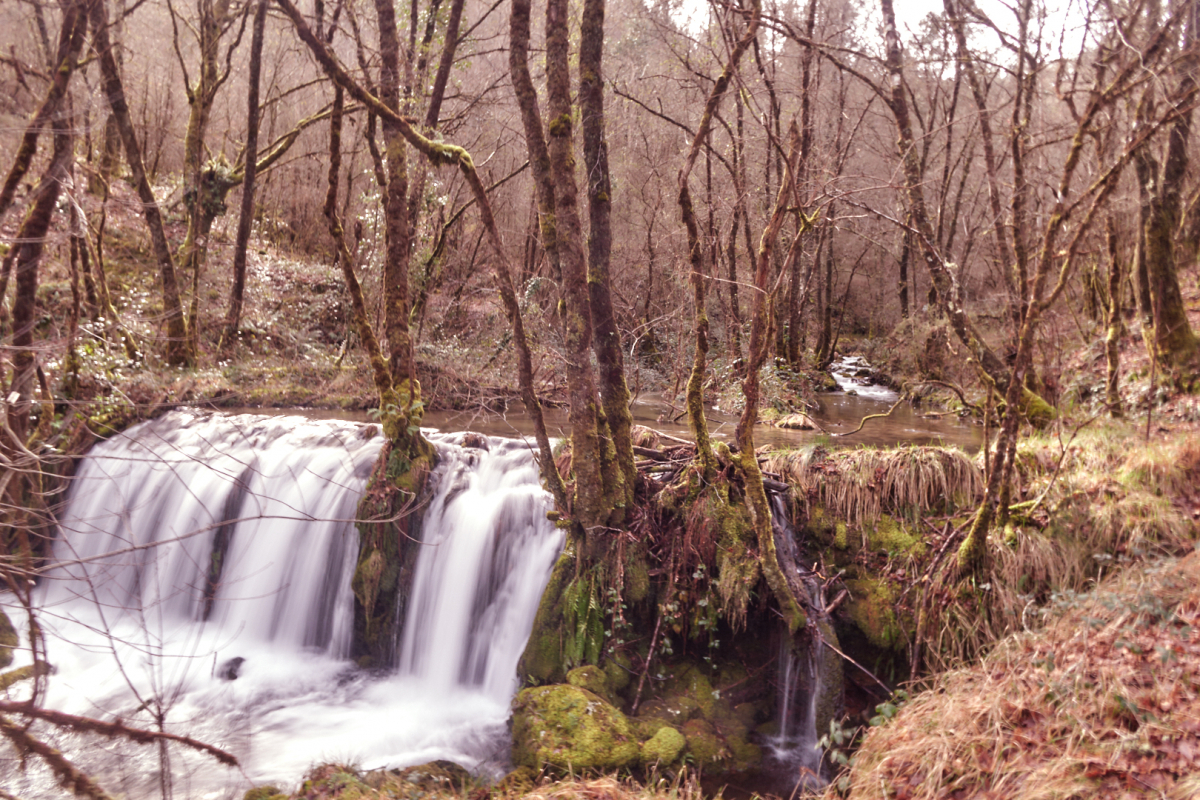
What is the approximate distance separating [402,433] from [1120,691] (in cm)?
626

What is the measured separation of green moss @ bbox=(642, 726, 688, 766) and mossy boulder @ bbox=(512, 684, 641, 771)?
0.09 meters

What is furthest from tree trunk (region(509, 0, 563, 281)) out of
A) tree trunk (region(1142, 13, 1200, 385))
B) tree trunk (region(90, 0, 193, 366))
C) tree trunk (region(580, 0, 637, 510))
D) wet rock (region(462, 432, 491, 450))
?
tree trunk (region(90, 0, 193, 366))

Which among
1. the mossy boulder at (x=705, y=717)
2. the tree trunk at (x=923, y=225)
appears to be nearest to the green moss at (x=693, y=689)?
the mossy boulder at (x=705, y=717)

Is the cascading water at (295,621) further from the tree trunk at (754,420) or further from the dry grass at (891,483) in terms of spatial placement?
the dry grass at (891,483)

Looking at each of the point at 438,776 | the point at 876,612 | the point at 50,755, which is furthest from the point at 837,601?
the point at 50,755

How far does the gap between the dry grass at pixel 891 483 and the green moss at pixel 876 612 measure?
1.94 feet

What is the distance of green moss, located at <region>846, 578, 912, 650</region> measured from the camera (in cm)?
542

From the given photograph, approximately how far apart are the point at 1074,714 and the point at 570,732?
305cm

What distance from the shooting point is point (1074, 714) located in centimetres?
376

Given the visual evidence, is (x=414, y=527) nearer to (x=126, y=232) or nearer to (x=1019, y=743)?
(x=1019, y=743)

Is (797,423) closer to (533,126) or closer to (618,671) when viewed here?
(618,671)

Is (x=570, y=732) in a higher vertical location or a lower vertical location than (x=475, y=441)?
lower

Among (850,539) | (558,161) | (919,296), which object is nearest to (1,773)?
(558,161)

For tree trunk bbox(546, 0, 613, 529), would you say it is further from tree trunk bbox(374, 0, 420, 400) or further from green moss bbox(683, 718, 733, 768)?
tree trunk bbox(374, 0, 420, 400)
